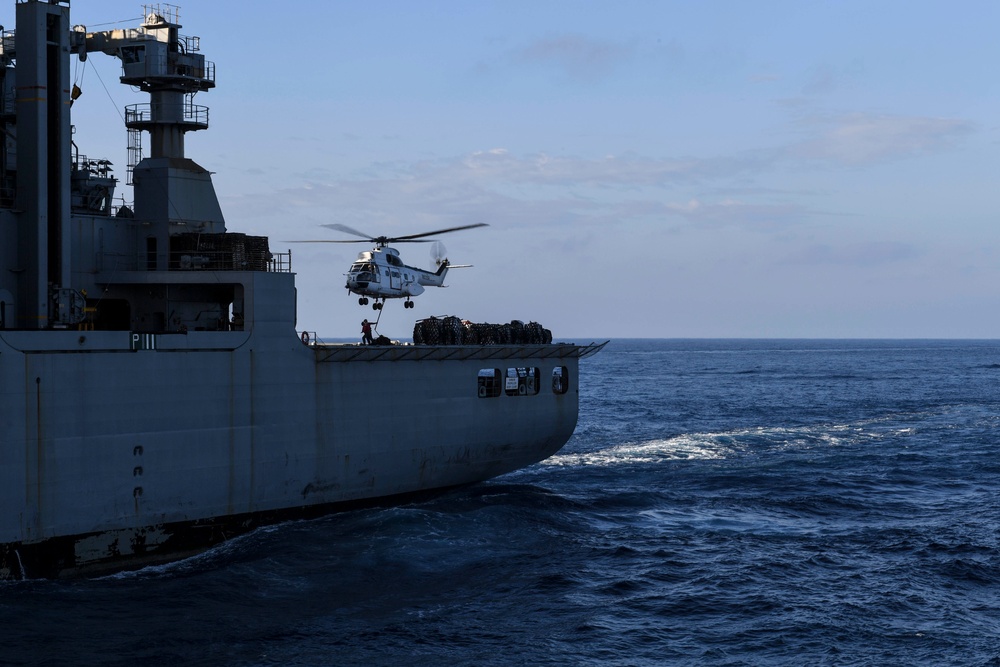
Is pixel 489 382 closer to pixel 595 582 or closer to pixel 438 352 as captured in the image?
pixel 438 352

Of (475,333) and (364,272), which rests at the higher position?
(364,272)

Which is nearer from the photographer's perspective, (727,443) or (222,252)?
(222,252)

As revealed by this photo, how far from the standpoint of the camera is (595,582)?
31.0m

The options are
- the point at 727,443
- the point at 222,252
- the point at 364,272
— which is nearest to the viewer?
the point at 222,252

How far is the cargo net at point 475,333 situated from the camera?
41.1 m

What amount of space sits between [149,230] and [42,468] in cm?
1099

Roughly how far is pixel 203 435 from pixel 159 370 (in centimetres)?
253

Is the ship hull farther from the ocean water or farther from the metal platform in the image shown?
the ocean water

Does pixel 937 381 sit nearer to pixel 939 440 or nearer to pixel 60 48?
pixel 939 440

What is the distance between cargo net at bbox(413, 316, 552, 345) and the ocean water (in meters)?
6.34

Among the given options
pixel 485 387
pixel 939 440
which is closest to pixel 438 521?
pixel 485 387

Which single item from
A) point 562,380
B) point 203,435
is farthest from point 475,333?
point 203,435

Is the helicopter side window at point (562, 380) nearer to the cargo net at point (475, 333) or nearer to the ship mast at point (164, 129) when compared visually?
the cargo net at point (475, 333)

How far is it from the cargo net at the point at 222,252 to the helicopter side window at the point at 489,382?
35.0 feet
